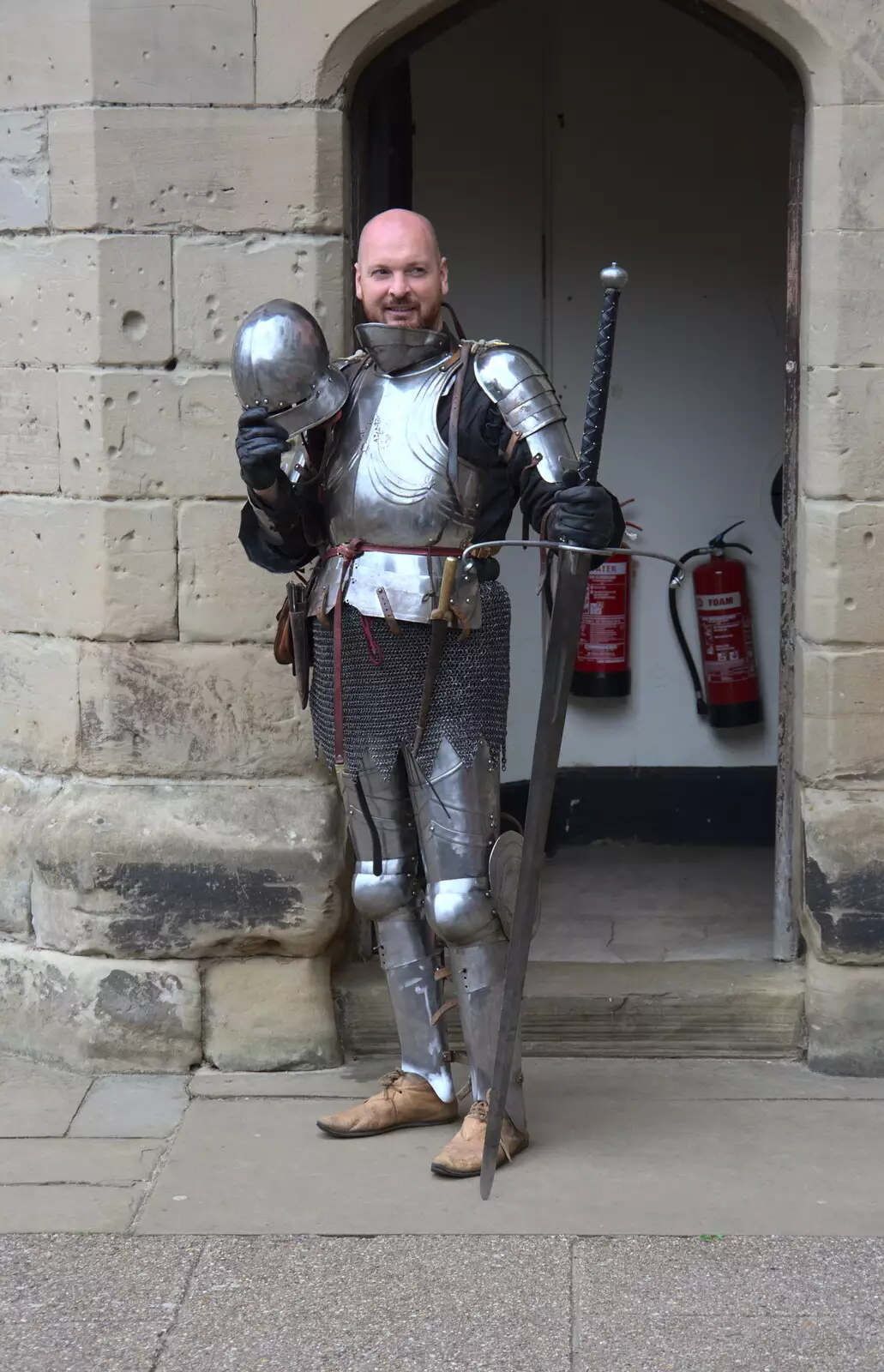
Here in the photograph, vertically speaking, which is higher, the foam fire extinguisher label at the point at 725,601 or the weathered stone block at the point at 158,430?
the weathered stone block at the point at 158,430

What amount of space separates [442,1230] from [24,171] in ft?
8.69

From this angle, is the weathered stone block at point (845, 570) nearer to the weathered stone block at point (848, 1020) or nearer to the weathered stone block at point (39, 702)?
the weathered stone block at point (848, 1020)

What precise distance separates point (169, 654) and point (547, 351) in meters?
2.26

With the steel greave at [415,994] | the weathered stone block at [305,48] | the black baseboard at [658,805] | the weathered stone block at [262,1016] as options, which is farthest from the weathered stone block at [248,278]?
the black baseboard at [658,805]

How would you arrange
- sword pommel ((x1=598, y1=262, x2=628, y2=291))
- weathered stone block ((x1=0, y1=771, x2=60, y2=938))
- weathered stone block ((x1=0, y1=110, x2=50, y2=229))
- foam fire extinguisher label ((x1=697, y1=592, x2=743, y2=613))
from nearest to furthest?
1. sword pommel ((x1=598, y1=262, x2=628, y2=291))
2. weathered stone block ((x1=0, y1=110, x2=50, y2=229))
3. weathered stone block ((x1=0, y1=771, x2=60, y2=938))
4. foam fire extinguisher label ((x1=697, y1=592, x2=743, y2=613))

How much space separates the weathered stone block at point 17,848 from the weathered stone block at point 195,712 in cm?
28

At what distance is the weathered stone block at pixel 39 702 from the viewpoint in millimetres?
4230

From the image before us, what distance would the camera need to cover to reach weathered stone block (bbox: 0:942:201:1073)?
4160mm

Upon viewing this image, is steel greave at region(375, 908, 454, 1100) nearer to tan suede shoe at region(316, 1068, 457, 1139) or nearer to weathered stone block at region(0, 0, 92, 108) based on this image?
tan suede shoe at region(316, 1068, 457, 1139)

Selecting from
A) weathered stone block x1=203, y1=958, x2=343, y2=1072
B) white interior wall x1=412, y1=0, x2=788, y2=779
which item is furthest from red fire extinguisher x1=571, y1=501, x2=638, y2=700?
weathered stone block x1=203, y1=958, x2=343, y2=1072

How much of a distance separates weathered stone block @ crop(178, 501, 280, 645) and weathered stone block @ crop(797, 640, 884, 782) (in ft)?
4.29

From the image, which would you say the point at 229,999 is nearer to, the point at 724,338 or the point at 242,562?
the point at 242,562

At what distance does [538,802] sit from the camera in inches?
129

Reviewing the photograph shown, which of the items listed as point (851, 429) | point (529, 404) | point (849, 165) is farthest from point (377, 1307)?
point (849, 165)
